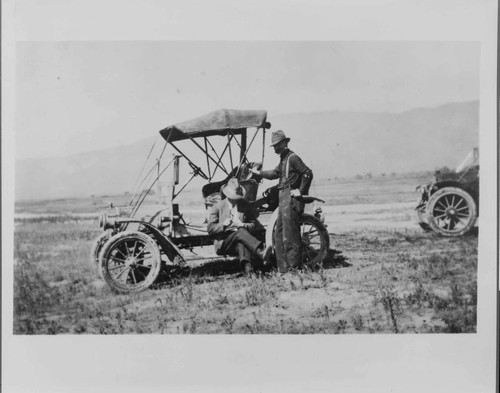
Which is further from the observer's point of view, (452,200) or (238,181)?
(452,200)

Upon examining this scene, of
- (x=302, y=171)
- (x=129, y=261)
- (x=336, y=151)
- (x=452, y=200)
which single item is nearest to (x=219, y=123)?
(x=302, y=171)

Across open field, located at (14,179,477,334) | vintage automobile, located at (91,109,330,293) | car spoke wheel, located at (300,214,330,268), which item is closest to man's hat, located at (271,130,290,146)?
vintage automobile, located at (91,109,330,293)

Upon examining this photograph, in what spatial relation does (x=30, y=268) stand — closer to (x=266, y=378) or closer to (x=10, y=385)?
(x=10, y=385)

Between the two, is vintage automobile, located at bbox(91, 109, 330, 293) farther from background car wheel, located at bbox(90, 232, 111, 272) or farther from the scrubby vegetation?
the scrubby vegetation

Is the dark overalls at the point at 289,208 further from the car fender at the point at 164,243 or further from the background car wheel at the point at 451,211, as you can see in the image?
the background car wheel at the point at 451,211

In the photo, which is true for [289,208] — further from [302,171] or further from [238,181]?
[238,181]

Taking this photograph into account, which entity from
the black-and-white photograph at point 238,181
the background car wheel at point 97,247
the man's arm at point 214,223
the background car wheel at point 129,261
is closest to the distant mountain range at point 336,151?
the black-and-white photograph at point 238,181

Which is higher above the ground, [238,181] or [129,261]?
[238,181]
